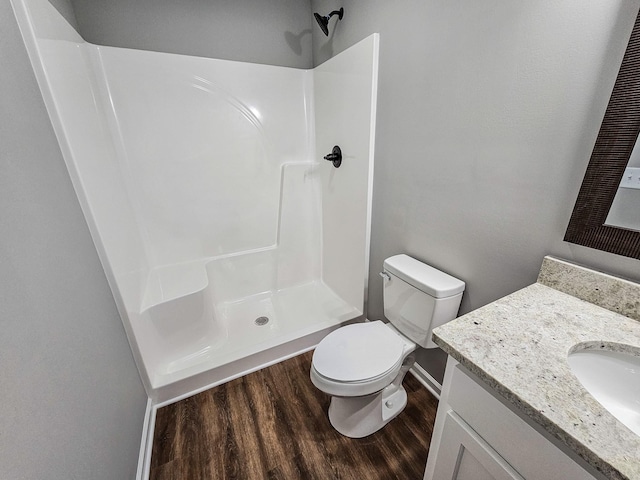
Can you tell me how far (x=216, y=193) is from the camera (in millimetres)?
1958

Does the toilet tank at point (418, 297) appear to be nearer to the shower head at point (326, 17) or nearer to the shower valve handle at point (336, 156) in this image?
the shower valve handle at point (336, 156)

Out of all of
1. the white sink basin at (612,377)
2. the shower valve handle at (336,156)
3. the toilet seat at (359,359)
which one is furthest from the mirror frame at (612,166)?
the shower valve handle at (336,156)

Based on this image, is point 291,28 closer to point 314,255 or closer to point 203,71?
point 203,71

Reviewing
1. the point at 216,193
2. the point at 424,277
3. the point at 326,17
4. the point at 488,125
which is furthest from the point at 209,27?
the point at 424,277

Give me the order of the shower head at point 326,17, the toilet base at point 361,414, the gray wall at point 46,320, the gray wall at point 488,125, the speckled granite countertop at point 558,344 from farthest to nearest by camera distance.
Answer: the shower head at point 326,17 → the toilet base at point 361,414 → the gray wall at point 488,125 → the gray wall at point 46,320 → the speckled granite countertop at point 558,344

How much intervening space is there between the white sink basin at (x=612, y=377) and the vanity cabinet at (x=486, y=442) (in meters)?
0.23

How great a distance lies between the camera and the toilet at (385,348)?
1101 mm

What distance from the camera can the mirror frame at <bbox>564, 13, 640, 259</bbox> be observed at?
64 centimetres

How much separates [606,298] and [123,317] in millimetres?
1816

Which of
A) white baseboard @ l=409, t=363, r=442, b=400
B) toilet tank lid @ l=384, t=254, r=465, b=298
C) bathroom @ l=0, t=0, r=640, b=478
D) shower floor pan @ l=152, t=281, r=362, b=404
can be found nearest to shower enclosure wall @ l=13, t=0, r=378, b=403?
shower floor pan @ l=152, t=281, r=362, b=404

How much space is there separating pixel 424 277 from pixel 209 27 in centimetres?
200

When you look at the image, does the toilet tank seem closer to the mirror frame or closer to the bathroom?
the bathroom

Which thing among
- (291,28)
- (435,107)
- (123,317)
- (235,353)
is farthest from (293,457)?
(291,28)

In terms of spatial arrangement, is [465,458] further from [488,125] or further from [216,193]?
[216,193]
